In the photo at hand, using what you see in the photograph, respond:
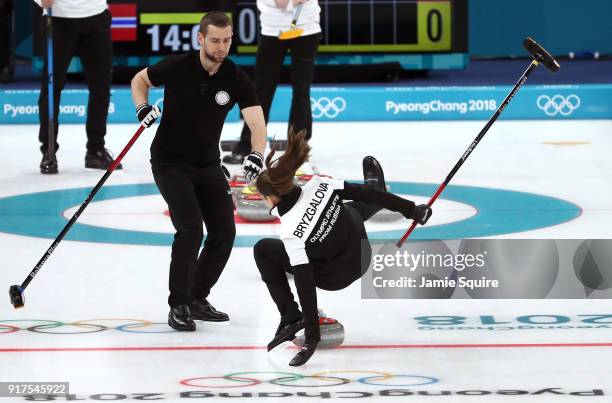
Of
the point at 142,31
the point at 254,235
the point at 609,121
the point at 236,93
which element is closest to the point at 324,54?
the point at 142,31

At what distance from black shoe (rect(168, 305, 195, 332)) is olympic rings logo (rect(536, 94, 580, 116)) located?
7.59 m

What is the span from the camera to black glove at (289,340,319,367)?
4473 mm

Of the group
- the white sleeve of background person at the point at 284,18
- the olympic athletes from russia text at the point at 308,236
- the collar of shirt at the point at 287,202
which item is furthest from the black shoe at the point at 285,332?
the white sleeve of background person at the point at 284,18

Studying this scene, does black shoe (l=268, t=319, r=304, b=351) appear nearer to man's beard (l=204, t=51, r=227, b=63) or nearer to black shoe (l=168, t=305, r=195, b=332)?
black shoe (l=168, t=305, r=195, b=332)

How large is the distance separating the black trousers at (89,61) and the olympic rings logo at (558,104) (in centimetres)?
457

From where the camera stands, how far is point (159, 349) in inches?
186

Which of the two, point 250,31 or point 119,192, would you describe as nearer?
point 119,192

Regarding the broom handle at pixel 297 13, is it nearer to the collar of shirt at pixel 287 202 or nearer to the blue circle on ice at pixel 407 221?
the blue circle on ice at pixel 407 221

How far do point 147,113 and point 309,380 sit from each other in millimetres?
1379

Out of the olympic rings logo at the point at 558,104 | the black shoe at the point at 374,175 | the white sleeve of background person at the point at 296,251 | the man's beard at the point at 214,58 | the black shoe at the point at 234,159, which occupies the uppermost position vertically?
the man's beard at the point at 214,58

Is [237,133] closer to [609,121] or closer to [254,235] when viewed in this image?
[609,121]

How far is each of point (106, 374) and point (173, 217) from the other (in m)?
0.90

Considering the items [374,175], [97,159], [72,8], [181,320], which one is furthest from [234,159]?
[181,320]

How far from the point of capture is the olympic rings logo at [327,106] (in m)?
12.0
